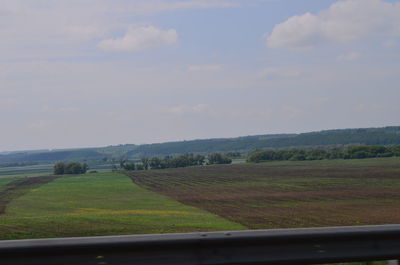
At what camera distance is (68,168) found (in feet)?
89.5

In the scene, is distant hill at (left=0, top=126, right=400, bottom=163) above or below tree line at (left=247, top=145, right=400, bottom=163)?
above

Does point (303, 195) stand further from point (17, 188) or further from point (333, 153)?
point (333, 153)

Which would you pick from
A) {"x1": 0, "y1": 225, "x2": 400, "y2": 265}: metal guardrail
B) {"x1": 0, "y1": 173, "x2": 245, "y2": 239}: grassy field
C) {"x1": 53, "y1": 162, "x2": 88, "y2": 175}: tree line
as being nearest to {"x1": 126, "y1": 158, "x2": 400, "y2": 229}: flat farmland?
{"x1": 0, "y1": 173, "x2": 245, "y2": 239}: grassy field

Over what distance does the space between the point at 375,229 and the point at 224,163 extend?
1360 inches

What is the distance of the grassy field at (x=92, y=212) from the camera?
8977 mm

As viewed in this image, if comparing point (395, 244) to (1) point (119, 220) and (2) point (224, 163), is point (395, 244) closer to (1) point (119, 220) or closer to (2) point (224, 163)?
(1) point (119, 220)

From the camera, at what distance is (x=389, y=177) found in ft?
63.4

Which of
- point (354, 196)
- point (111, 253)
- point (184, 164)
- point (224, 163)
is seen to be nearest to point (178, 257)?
point (111, 253)

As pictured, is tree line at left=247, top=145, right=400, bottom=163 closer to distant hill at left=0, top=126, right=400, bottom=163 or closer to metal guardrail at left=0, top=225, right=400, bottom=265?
distant hill at left=0, top=126, right=400, bottom=163

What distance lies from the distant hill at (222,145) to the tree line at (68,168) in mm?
4778

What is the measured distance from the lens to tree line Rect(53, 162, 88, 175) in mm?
26922

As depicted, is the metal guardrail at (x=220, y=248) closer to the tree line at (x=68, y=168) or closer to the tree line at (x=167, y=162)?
the tree line at (x=68, y=168)

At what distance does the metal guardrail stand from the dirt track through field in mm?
9882

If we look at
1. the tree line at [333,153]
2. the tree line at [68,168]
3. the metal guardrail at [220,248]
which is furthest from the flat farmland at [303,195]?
the metal guardrail at [220,248]
